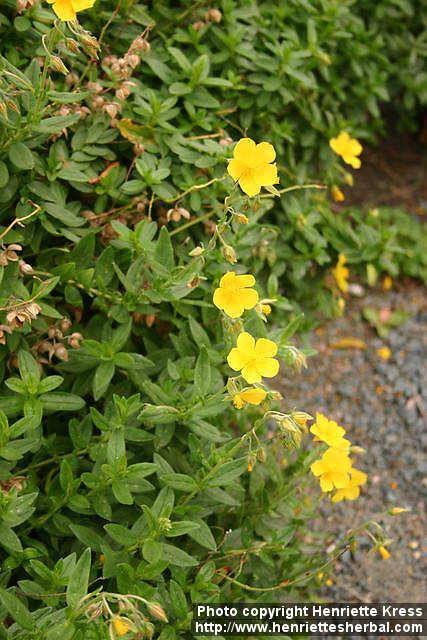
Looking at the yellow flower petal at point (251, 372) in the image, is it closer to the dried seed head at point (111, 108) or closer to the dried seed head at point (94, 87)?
the dried seed head at point (111, 108)

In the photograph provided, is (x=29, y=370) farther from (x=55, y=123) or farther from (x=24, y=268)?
(x=55, y=123)

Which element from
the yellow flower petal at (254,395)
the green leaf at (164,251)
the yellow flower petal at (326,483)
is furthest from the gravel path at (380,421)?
the green leaf at (164,251)

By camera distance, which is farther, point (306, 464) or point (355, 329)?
point (355, 329)

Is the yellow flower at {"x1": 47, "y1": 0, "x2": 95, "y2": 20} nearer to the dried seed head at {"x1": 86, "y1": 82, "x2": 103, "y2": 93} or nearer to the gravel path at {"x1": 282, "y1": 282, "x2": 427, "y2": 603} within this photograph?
the dried seed head at {"x1": 86, "y1": 82, "x2": 103, "y2": 93}

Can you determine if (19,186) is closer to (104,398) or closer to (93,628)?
(104,398)

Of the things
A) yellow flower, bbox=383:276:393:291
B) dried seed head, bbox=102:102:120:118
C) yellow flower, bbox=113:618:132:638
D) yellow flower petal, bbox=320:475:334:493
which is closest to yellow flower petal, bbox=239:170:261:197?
dried seed head, bbox=102:102:120:118

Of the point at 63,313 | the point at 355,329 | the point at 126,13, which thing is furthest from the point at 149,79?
the point at 355,329

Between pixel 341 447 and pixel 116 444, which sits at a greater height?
pixel 116 444
